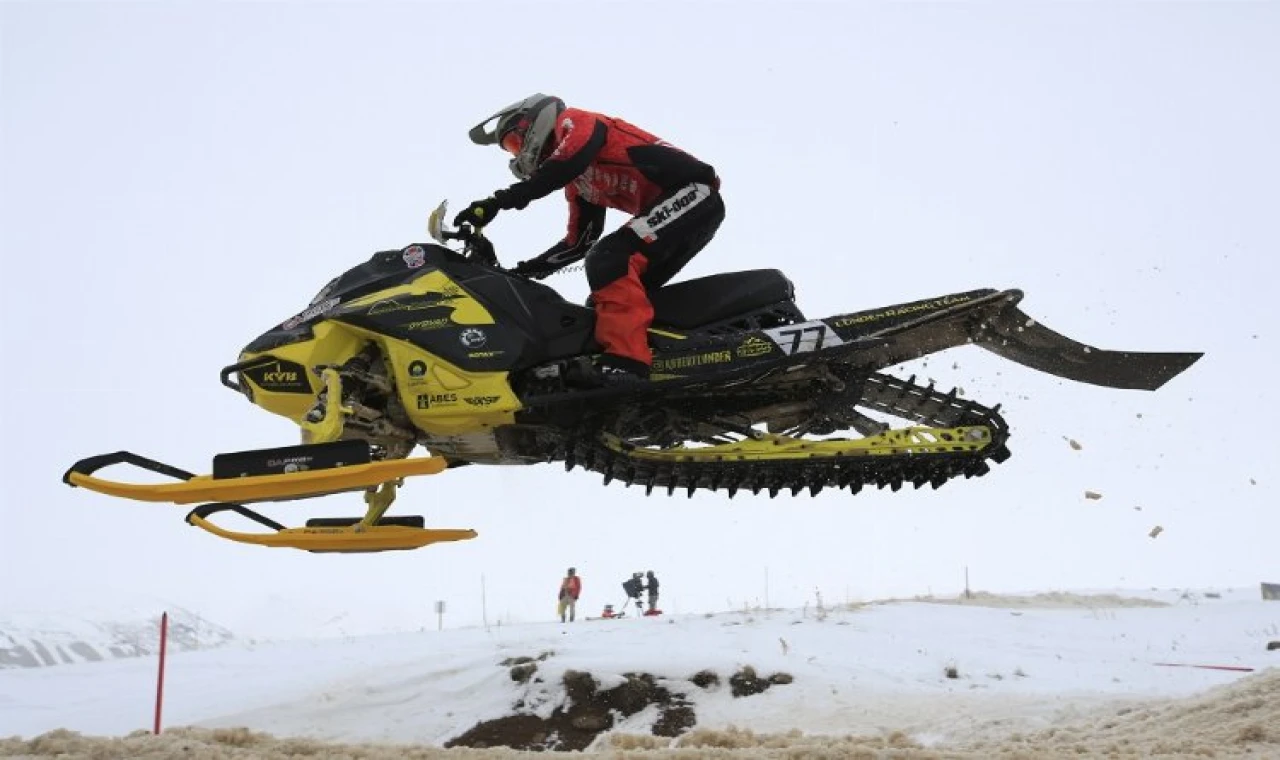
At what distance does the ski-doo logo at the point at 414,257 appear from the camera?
23.1ft

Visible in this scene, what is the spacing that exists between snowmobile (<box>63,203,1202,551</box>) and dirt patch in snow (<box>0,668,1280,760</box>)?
4.45 feet

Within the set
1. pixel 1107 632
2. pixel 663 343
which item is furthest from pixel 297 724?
pixel 1107 632

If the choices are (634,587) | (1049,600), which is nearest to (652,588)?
(634,587)

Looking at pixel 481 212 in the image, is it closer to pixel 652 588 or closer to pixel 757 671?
pixel 757 671

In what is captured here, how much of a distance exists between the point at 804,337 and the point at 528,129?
2.10 metres

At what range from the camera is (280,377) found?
6797 millimetres

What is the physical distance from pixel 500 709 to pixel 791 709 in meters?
2.27

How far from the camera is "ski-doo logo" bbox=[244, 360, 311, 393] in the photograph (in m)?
6.74

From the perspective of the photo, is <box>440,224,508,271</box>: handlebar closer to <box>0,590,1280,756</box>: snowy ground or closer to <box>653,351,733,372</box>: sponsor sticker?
<box>653,351,733,372</box>: sponsor sticker

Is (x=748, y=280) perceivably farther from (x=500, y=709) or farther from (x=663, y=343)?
(x=500, y=709)

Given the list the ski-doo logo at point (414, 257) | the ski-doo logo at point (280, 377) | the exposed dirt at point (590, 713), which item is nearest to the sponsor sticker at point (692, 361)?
the ski-doo logo at point (414, 257)

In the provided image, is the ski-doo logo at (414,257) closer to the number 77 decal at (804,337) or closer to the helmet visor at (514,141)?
the helmet visor at (514,141)

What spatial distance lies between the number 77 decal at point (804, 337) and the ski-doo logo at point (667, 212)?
89cm

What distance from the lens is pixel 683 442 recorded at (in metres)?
7.51
